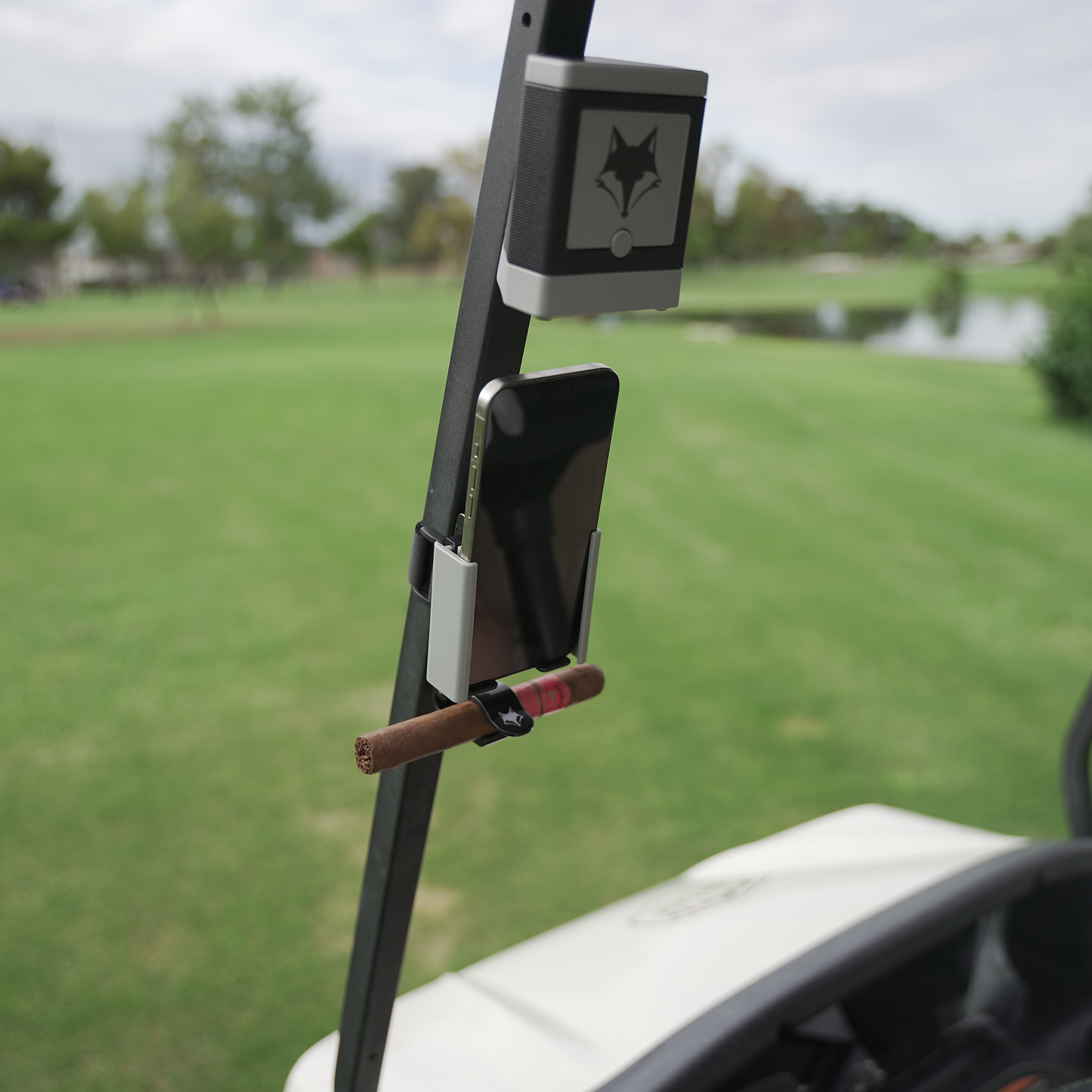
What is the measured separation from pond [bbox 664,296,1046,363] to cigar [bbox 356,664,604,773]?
13507 mm

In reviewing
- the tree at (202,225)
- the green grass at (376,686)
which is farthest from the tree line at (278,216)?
the green grass at (376,686)

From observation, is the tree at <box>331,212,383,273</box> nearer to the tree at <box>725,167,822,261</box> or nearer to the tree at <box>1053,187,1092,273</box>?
the tree at <box>725,167,822,261</box>

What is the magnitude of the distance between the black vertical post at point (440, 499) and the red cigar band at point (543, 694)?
0.10 m

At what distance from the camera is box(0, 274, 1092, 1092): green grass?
2.31m

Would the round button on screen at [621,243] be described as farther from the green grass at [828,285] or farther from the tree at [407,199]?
the tree at [407,199]

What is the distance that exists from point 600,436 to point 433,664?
219 mm

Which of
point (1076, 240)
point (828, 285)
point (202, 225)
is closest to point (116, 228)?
point (202, 225)

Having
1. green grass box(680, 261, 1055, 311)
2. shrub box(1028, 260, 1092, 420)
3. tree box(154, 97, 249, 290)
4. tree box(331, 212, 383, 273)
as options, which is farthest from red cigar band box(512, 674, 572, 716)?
tree box(331, 212, 383, 273)

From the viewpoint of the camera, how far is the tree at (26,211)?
901 inches

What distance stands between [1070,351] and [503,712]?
856 centimetres

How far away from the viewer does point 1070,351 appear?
810 cm

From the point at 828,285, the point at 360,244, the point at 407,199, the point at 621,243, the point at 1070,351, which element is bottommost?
the point at 621,243

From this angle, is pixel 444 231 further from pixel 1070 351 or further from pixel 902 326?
pixel 1070 351

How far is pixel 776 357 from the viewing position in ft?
39.3
